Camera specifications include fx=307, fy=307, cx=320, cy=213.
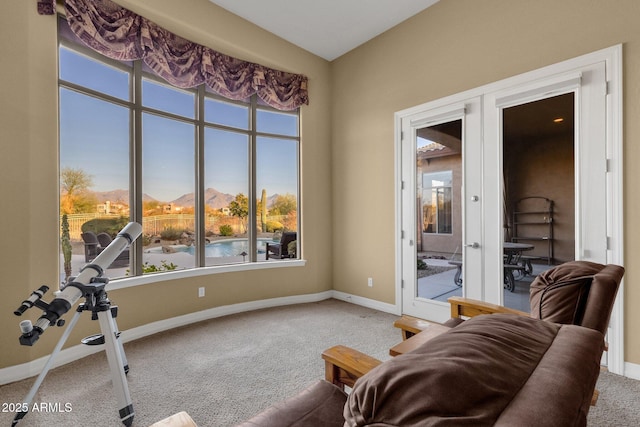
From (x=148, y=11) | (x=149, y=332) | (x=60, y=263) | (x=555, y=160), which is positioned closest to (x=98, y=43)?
(x=148, y=11)

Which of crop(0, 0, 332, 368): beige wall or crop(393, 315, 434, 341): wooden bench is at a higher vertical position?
crop(0, 0, 332, 368): beige wall

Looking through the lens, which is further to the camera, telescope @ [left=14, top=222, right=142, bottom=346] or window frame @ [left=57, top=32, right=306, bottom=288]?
window frame @ [left=57, top=32, right=306, bottom=288]

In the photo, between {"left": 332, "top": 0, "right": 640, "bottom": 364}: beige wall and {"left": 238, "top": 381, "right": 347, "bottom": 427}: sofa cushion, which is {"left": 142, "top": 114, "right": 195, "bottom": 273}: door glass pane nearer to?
{"left": 332, "top": 0, "right": 640, "bottom": 364}: beige wall

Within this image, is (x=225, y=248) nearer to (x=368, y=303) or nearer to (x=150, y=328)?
(x=150, y=328)

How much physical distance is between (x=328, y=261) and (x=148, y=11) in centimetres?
353

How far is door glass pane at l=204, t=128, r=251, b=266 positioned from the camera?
3727 mm

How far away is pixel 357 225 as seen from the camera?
13.7 feet

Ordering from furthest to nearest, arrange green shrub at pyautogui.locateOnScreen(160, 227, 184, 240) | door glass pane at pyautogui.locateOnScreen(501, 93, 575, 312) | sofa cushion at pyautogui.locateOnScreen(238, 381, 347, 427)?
green shrub at pyautogui.locateOnScreen(160, 227, 184, 240) < door glass pane at pyautogui.locateOnScreen(501, 93, 575, 312) < sofa cushion at pyautogui.locateOnScreen(238, 381, 347, 427)

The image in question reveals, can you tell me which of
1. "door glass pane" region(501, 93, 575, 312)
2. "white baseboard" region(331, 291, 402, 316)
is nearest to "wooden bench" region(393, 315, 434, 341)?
"door glass pane" region(501, 93, 575, 312)

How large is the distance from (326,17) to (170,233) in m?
3.00

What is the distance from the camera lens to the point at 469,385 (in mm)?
494

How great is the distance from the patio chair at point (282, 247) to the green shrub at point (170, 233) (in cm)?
117

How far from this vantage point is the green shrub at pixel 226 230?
3.82m

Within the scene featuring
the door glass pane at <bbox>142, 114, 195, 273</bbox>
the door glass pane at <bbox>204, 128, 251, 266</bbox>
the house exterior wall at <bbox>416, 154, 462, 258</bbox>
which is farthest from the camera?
the door glass pane at <bbox>204, 128, 251, 266</bbox>
